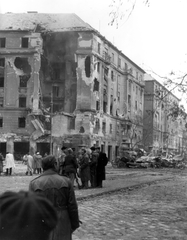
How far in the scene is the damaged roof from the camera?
5525 centimetres

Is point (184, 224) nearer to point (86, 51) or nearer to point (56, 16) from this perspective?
point (86, 51)

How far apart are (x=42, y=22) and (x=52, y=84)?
8.25m

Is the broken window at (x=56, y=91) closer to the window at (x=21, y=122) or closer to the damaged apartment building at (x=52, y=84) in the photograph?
the damaged apartment building at (x=52, y=84)

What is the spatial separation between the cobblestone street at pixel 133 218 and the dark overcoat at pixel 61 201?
268 cm

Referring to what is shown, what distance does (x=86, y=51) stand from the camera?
54375 millimetres

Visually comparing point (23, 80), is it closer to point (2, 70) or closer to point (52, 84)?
point (2, 70)

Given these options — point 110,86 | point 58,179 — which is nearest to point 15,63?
point 110,86

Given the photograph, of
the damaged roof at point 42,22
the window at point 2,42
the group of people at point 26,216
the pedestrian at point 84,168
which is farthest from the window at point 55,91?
the group of people at point 26,216

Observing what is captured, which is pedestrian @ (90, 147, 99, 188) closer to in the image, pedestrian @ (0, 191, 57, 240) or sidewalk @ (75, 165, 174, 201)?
sidewalk @ (75, 165, 174, 201)

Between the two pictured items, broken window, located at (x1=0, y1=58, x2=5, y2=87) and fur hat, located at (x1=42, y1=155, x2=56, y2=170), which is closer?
fur hat, located at (x1=42, y1=155, x2=56, y2=170)

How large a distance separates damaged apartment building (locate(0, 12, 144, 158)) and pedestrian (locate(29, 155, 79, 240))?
47229 mm

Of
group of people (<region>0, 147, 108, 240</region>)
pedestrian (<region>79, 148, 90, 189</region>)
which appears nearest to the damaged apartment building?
pedestrian (<region>79, 148, 90, 189</region>)

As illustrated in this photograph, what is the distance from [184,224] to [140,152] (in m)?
50.0

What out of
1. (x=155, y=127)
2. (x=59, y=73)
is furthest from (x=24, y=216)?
(x=155, y=127)
